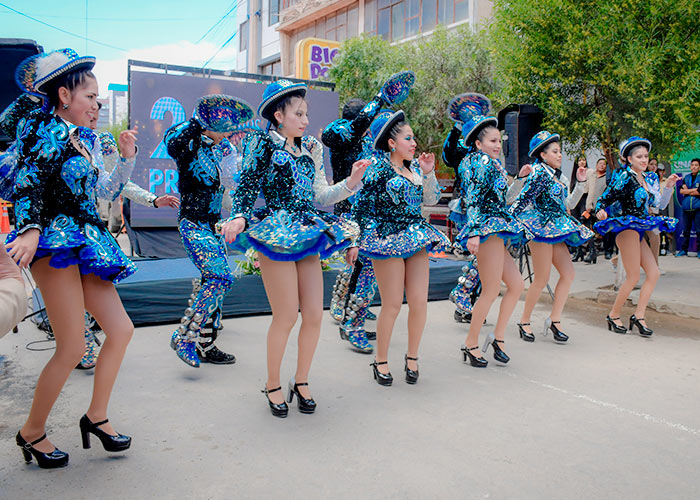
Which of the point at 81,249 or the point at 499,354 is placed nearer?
the point at 81,249

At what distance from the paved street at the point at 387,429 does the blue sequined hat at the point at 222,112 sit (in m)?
1.89

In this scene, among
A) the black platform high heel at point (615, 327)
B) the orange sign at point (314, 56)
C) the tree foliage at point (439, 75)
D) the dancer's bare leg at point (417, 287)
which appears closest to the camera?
the dancer's bare leg at point (417, 287)

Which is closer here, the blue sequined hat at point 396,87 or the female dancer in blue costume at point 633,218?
the blue sequined hat at point 396,87

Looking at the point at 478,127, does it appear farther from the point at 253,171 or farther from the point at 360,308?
the point at 253,171

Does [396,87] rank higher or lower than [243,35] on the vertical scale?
lower

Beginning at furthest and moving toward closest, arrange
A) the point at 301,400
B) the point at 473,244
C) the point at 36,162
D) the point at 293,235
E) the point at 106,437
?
the point at 473,244 → the point at 301,400 → the point at 293,235 → the point at 106,437 → the point at 36,162

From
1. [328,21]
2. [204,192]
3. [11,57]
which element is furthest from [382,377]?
[328,21]

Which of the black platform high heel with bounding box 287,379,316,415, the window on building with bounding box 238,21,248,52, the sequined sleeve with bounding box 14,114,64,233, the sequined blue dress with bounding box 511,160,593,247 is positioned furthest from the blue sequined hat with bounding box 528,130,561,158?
the window on building with bounding box 238,21,248,52

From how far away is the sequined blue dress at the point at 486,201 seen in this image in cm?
480

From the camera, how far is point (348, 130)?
5914mm

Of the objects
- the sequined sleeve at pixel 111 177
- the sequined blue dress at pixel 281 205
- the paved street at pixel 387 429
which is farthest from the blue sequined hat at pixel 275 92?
the paved street at pixel 387 429

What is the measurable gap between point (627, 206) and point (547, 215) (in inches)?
41.0

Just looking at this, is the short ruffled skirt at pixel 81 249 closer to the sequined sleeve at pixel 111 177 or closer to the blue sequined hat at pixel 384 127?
the sequined sleeve at pixel 111 177

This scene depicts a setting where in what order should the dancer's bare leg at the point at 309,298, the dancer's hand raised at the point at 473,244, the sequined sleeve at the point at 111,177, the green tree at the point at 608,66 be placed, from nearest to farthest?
the sequined sleeve at the point at 111,177, the dancer's bare leg at the point at 309,298, the dancer's hand raised at the point at 473,244, the green tree at the point at 608,66
